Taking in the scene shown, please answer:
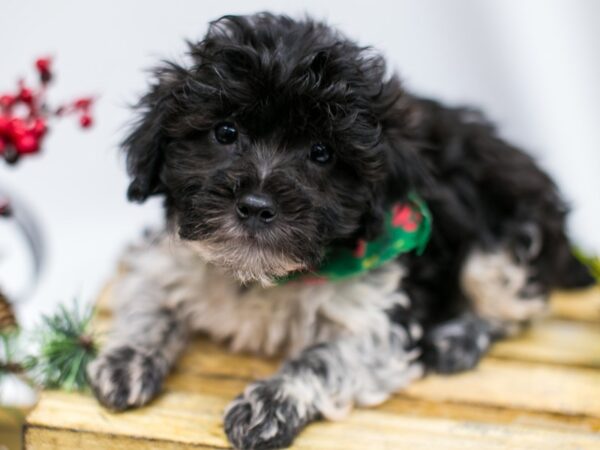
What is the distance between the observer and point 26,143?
3365mm

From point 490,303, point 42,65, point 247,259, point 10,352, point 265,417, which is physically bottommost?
point 10,352

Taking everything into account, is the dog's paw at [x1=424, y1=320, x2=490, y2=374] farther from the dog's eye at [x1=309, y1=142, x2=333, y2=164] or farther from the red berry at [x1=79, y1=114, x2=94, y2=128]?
the red berry at [x1=79, y1=114, x2=94, y2=128]

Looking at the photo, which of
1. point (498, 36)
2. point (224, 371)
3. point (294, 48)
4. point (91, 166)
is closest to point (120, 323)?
point (224, 371)

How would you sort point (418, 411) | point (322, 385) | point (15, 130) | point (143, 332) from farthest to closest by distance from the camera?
1. point (143, 332)
2. point (418, 411)
3. point (322, 385)
4. point (15, 130)

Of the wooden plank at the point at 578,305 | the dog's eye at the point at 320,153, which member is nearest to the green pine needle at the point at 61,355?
the dog's eye at the point at 320,153

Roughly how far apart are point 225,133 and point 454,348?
135 cm

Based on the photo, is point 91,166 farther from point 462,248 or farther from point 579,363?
point 579,363

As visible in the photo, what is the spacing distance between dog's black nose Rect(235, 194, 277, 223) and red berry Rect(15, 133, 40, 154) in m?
0.76

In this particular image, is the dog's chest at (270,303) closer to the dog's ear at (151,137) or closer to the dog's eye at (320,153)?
the dog's ear at (151,137)

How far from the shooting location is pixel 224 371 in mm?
3906

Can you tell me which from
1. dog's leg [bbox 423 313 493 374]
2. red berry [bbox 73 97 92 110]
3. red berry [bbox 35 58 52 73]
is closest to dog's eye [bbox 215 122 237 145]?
red berry [bbox 73 97 92 110]

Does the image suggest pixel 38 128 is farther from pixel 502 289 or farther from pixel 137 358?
pixel 502 289

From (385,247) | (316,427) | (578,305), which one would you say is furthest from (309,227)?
(578,305)

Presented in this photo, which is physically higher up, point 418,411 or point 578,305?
point 578,305
